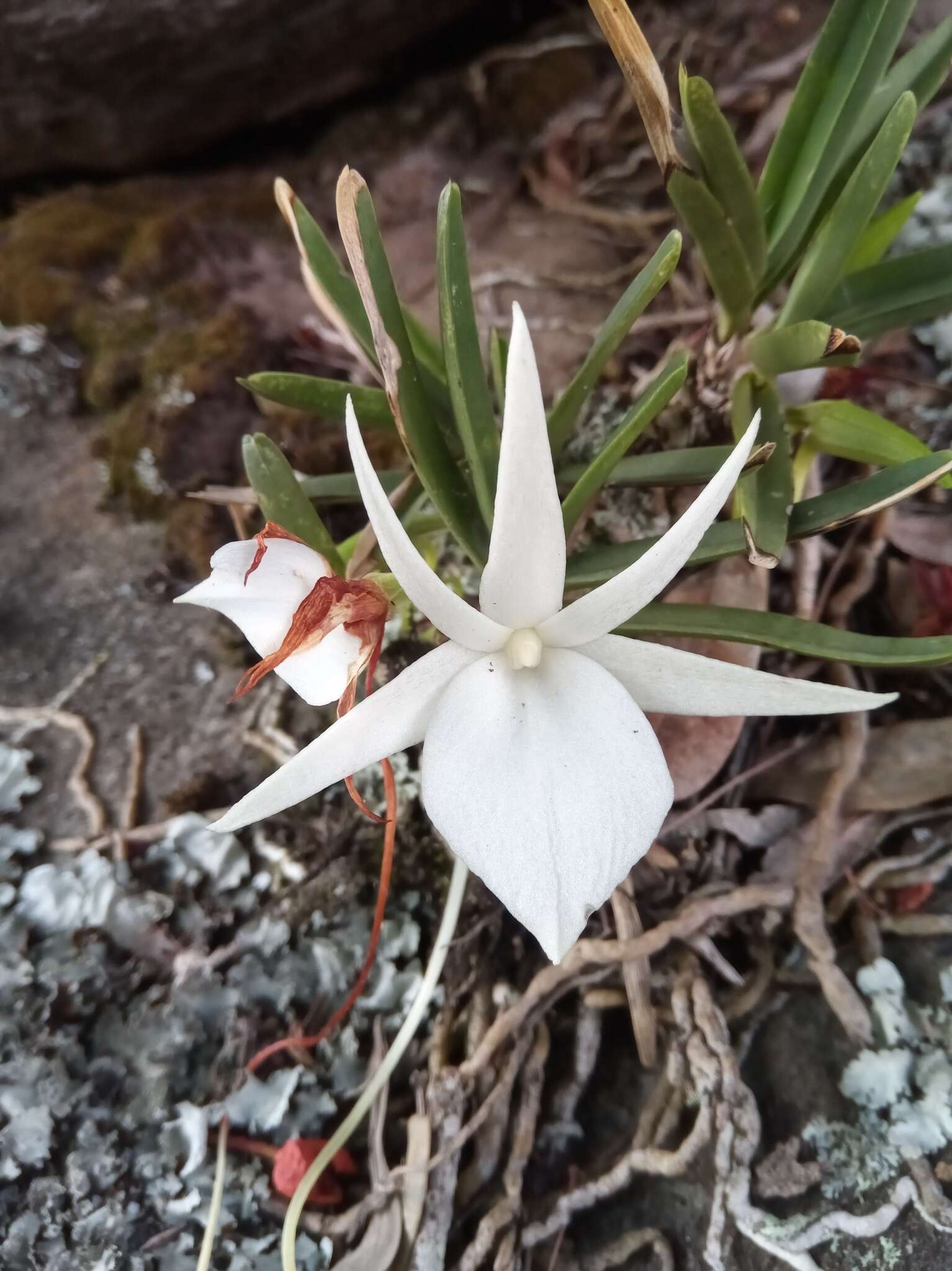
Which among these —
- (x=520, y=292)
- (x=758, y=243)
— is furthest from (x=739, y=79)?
(x=758, y=243)

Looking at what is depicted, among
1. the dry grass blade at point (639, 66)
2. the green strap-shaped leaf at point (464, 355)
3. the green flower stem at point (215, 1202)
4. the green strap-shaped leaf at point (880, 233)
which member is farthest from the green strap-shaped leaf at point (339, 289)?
the green flower stem at point (215, 1202)

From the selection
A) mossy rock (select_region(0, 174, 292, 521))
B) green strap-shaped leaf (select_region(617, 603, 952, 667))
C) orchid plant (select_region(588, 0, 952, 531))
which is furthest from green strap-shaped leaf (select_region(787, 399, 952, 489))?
mossy rock (select_region(0, 174, 292, 521))

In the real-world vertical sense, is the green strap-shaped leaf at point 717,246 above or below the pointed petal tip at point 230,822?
above

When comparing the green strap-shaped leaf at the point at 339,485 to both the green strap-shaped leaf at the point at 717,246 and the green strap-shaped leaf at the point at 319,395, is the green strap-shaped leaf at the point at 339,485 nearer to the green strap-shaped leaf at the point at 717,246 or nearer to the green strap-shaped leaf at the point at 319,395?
the green strap-shaped leaf at the point at 319,395

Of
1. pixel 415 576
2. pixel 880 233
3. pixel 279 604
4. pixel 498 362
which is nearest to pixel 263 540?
pixel 279 604

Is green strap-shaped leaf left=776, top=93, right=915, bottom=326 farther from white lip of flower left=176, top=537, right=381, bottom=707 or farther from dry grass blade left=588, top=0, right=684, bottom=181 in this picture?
white lip of flower left=176, top=537, right=381, bottom=707

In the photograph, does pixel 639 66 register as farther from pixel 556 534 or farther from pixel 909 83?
pixel 556 534
